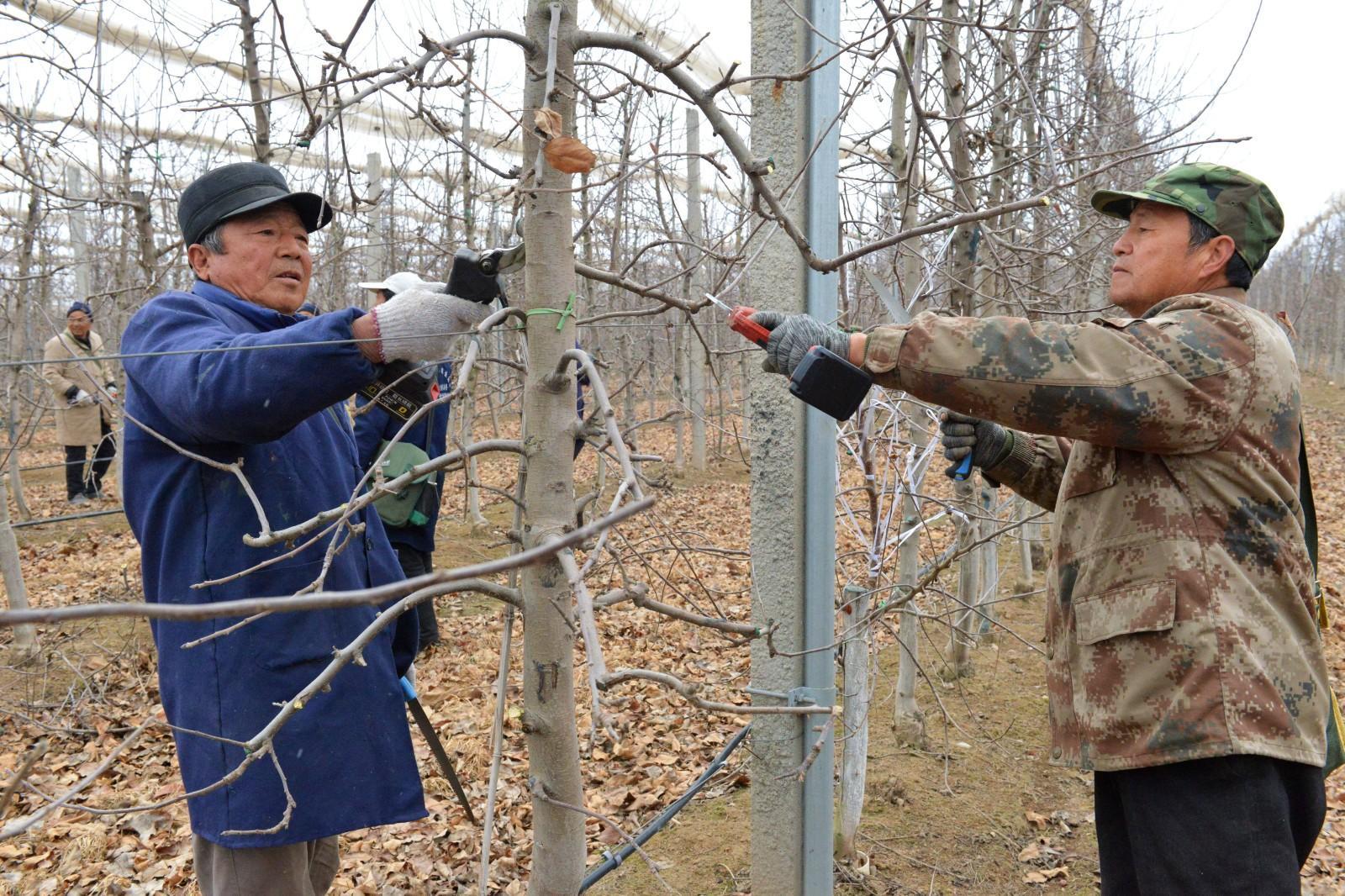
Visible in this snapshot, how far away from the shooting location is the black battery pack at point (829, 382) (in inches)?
72.0

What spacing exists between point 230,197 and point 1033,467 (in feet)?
6.69

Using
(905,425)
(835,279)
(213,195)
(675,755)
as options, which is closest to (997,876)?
(675,755)

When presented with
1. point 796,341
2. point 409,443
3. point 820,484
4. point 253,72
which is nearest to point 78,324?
point 253,72

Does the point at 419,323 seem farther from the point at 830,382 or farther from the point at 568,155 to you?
the point at 830,382

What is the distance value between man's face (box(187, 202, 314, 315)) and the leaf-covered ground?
99 centimetres

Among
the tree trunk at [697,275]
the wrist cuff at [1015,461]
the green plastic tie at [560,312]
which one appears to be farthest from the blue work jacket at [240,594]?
the tree trunk at [697,275]

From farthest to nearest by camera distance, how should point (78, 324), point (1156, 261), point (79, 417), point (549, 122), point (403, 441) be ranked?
point (79, 417) < point (78, 324) < point (403, 441) < point (1156, 261) < point (549, 122)

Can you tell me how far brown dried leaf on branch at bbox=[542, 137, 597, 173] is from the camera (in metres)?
1.62

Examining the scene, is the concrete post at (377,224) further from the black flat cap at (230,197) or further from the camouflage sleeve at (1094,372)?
the camouflage sleeve at (1094,372)

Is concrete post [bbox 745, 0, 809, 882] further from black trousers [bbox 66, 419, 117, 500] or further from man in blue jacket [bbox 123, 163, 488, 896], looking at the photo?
black trousers [bbox 66, 419, 117, 500]

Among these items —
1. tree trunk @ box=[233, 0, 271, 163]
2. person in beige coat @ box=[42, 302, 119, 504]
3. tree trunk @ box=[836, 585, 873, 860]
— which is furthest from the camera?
person in beige coat @ box=[42, 302, 119, 504]

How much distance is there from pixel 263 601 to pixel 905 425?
3936 mm

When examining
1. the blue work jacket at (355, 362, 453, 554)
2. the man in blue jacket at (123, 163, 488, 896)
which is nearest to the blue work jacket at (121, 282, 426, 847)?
the man in blue jacket at (123, 163, 488, 896)

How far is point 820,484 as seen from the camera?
2.41 metres
